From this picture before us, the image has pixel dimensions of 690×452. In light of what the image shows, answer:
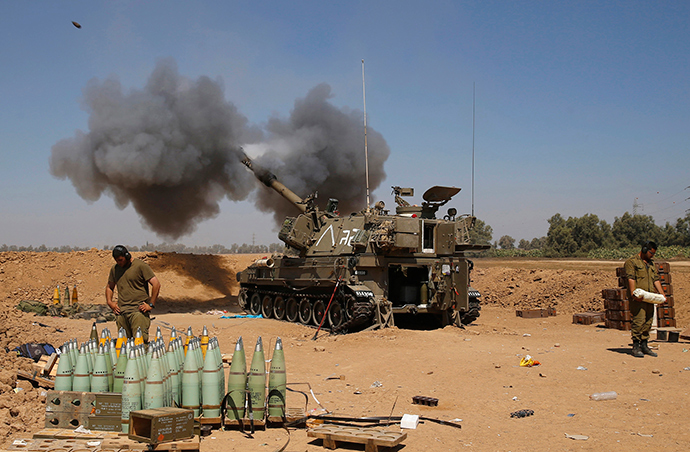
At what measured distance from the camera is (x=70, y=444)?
482cm

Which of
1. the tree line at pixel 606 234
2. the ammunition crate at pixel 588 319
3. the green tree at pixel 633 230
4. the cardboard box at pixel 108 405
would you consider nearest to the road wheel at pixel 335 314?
the ammunition crate at pixel 588 319

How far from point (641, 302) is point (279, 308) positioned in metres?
10.5

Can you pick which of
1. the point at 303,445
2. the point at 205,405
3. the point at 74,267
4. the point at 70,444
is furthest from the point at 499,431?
the point at 74,267

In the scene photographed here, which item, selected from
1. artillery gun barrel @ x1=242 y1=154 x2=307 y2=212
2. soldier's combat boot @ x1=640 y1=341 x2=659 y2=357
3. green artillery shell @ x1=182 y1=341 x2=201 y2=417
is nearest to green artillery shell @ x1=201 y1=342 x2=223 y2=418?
green artillery shell @ x1=182 y1=341 x2=201 y2=417

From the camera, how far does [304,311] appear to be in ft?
53.0

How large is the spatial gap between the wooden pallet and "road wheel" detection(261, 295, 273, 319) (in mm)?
12949

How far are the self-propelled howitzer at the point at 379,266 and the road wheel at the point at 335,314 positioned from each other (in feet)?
0.08

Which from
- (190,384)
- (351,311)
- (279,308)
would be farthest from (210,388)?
(279,308)

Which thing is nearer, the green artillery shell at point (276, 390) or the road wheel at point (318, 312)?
the green artillery shell at point (276, 390)

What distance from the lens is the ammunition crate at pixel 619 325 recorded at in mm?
14539

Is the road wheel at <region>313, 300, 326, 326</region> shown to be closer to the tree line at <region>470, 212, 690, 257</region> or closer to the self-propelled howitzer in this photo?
the self-propelled howitzer

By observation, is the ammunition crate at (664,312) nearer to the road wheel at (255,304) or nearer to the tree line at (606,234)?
the road wheel at (255,304)

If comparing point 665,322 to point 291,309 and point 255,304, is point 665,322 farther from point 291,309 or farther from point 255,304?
point 255,304

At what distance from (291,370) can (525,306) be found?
15549mm
